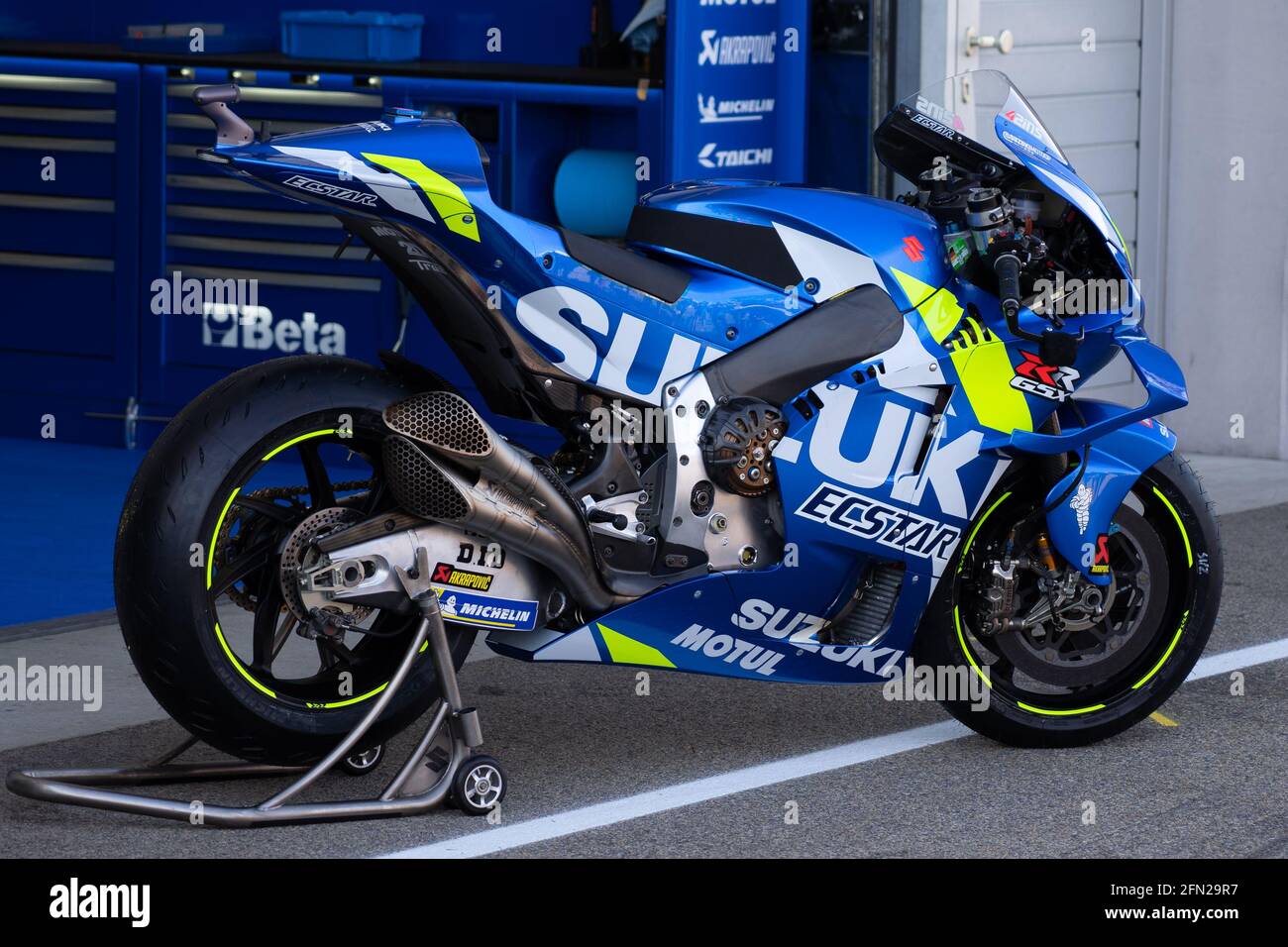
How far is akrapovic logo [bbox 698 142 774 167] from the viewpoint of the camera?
6.81 metres

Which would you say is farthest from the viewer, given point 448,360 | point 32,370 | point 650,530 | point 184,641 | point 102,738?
point 32,370

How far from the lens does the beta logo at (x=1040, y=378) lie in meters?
4.40

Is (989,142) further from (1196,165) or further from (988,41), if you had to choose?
(1196,165)

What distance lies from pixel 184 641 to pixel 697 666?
1.04 metres

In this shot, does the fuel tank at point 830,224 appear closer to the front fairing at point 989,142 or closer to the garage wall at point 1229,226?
the front fairing at point 989,142

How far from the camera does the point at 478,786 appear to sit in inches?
158

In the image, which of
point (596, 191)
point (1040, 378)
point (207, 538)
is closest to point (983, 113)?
point (1040, 378)

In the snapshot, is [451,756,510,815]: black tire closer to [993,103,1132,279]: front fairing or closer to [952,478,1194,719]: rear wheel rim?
[952,478,1194,719]: rear wheel rim

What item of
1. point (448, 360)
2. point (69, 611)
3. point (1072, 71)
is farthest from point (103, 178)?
point (1072, 71)

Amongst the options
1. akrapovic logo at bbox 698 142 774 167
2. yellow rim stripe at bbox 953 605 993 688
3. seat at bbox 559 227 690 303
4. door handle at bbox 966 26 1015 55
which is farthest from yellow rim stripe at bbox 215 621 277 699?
door handle at bbox 966 26 1015 55

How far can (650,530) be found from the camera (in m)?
4.21

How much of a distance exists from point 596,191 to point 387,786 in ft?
12.6

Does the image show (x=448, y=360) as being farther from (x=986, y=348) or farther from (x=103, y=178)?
(x=986, y=348)

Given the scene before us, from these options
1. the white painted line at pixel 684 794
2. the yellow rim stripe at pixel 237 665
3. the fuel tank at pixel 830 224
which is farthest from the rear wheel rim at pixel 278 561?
the fuel tank at pixel 830 224
